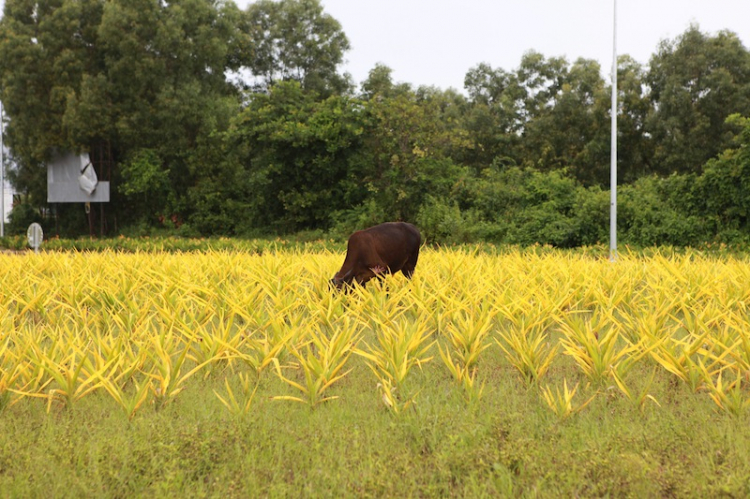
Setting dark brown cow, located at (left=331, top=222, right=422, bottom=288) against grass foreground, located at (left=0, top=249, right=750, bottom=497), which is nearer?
grass foreground, located at (left=0, top=249, right=750, bottom=497)

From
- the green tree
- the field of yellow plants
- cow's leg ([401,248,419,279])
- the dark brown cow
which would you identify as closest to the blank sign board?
the green tree

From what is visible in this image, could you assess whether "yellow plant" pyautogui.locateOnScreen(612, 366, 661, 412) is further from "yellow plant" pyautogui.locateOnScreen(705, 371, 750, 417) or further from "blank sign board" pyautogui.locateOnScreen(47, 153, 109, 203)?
"blank sign board" pyautogui.locateOnScreen(47, 153, 109, 203)

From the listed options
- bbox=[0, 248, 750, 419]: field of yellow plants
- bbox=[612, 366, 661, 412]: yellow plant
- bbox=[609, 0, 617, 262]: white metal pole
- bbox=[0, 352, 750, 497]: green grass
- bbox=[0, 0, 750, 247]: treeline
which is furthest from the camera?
bbox=[0, 0, 750, 247]: treeline

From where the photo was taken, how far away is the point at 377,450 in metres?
2.93

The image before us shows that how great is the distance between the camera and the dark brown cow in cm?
617

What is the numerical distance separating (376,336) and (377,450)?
204 centimetres

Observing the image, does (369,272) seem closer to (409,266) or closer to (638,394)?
(409,266)

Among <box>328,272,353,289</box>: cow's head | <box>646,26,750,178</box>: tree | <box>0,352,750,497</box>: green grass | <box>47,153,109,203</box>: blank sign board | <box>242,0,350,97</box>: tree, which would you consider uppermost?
<box>242,0,350,97</box>: tree

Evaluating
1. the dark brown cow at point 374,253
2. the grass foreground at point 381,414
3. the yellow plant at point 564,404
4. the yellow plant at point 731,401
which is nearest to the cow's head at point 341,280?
the dark brown cow at point 374,253

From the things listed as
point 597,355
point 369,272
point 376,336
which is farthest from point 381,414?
point 369,272

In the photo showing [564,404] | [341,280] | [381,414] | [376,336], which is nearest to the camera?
[564,404]

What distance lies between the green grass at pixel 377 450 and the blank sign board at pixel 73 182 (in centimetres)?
A: 2380

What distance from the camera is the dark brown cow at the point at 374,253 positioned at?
20.2 ft

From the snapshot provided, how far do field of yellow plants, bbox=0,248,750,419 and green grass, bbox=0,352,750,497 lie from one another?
0.11 m
